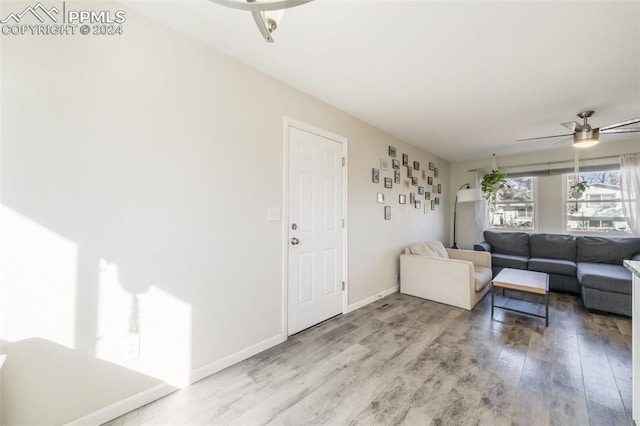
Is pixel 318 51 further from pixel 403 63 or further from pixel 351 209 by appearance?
pixel 351 209

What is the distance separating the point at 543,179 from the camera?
4555 mm

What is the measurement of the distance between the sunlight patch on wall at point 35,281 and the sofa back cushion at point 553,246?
19.5 ft

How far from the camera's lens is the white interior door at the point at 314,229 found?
241 cm

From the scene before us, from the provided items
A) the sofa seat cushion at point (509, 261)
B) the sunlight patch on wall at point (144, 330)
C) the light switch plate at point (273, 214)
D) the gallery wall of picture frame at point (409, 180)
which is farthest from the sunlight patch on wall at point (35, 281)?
the sofa seat cushion at point (509, 261)

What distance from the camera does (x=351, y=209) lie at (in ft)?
10.0

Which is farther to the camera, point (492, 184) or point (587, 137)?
point (492, 184)

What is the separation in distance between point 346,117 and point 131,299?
8.88 ft

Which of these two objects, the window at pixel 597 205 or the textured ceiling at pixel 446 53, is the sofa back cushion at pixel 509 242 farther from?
the textured ceiling at pixel 446 53

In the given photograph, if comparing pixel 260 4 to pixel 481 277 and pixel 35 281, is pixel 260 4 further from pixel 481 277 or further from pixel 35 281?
pixel 481 277

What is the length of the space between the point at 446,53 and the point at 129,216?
2508 millimetres

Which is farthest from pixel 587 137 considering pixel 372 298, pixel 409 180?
pixel 372 298

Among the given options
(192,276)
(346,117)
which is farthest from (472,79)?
(192,276)

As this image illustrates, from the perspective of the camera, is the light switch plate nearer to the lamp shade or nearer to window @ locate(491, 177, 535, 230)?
the lamp shade

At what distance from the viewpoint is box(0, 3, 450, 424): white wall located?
1.22 m
